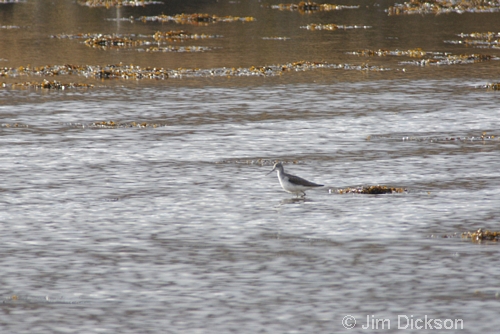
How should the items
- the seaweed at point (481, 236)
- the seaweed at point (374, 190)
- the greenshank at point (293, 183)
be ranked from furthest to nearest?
the seaweed at point (374, 190), the greenshank at point (293, 183), the seaweed at point (481, 236)

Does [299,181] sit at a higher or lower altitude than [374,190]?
higher

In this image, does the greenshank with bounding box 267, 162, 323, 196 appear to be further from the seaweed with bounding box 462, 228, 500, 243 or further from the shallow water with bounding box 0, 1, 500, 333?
the seaweed with bounding box 462, 228, 500, 243

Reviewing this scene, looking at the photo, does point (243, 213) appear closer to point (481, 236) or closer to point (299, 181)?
point (299, 181)

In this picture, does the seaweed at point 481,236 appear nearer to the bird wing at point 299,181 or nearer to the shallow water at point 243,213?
the shallow water at point 243,213

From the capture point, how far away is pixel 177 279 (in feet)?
39.5

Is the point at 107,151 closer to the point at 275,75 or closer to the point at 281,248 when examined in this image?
the point at 281,248

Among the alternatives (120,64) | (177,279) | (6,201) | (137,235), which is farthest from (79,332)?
(120,64)

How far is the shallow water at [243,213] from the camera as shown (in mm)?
11016

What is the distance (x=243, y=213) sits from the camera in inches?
609

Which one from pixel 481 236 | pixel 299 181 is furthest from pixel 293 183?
pixel 481 236

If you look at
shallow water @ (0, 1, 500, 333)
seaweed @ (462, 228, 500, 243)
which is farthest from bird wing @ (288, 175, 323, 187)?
seaweed @ (462, 228, 500, 243)

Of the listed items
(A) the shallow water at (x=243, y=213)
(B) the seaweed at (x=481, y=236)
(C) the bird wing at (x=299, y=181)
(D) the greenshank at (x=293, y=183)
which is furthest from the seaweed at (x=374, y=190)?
(B) the seaweed at (x=481, y=236)

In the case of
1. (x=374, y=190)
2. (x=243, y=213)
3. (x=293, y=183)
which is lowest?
(x=243, y=213)

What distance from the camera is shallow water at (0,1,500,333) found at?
11.0 metres
